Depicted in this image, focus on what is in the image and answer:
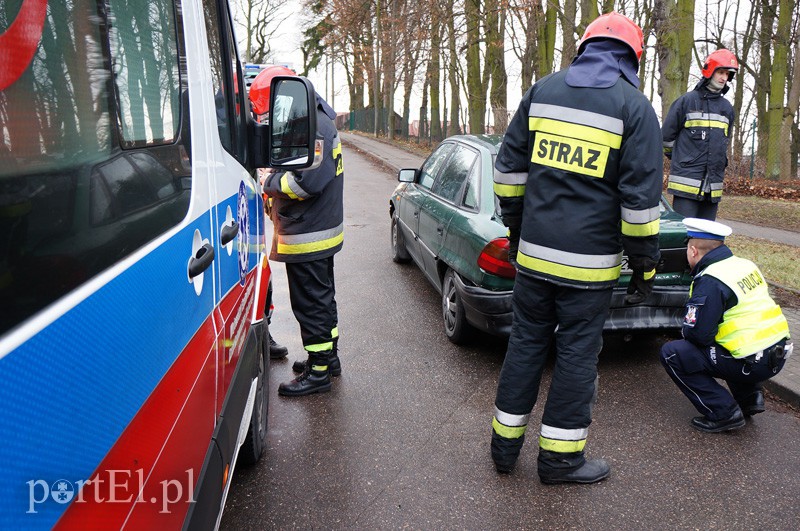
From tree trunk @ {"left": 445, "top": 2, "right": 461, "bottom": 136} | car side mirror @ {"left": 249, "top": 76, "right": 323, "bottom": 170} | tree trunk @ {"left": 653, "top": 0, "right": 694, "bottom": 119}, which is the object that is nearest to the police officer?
car side mirror @ {"left": 249, "top": 76, "right": 323, "bottom": 170}

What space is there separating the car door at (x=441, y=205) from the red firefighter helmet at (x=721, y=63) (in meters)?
2.26

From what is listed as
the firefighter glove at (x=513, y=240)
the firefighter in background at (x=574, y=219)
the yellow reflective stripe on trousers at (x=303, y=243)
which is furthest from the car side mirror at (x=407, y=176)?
the firefighter in background at (x=574, y=219)

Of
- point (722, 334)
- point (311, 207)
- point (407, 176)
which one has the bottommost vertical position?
point (722, 334)

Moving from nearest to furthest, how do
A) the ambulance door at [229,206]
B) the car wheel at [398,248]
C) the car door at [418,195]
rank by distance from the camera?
the ambulance door at [229,206] < the car door at [418,195] < the car wheel at [398,248]

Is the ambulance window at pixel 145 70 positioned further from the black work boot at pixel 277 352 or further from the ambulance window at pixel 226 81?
the black work boot at pixel 277 352

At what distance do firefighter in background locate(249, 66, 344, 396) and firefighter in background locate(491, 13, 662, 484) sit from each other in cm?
112

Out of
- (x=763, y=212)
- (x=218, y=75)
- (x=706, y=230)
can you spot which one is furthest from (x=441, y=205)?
(x=763, y=212)

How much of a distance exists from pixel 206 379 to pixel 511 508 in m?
1.72

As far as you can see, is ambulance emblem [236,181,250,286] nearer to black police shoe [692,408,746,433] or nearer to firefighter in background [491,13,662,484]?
firefighter in background [491,13,662,484]

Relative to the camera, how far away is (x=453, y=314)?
505 cm

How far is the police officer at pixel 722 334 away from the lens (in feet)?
11.3

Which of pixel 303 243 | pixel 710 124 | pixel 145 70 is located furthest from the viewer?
pixel 710 124

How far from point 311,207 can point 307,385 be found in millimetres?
1096

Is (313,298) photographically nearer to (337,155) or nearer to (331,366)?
(331,366)
